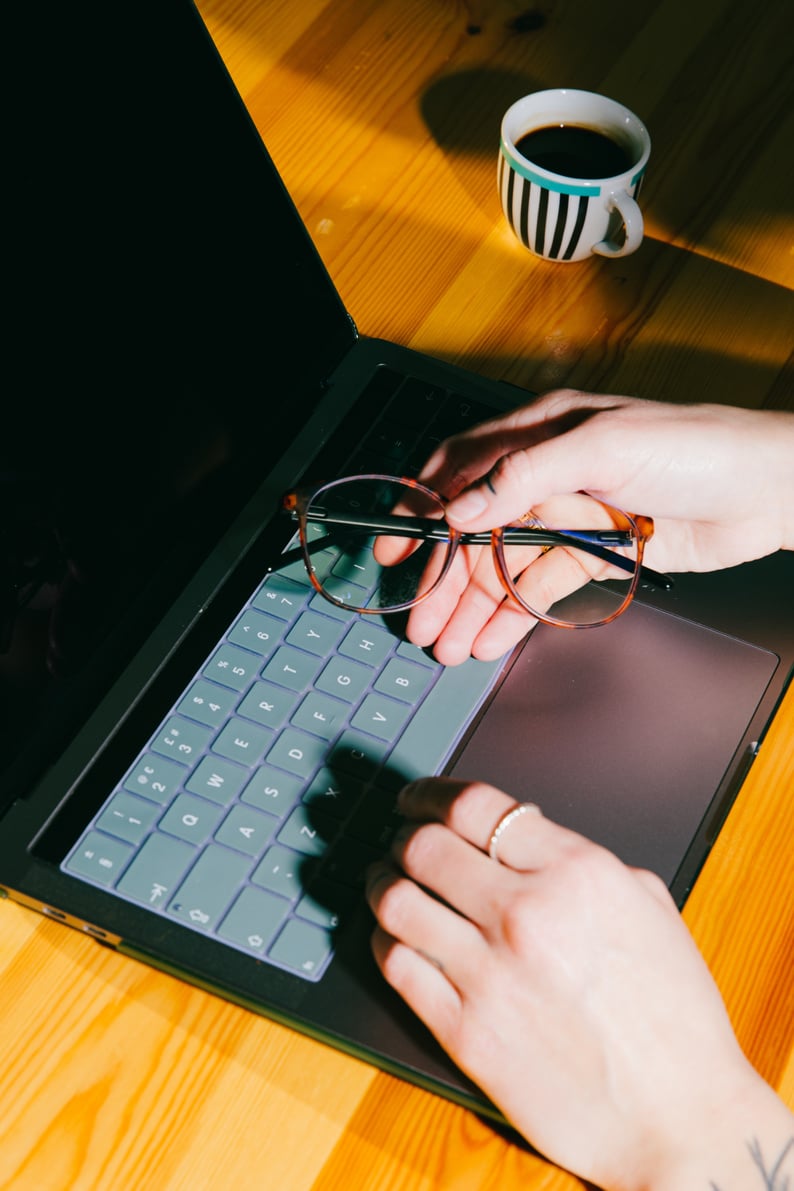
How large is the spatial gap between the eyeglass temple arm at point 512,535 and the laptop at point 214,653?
0.03 m

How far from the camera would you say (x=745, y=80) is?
2.93 ft

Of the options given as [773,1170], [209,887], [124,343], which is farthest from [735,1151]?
[124,343]

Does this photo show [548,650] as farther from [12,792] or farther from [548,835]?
[12,792]

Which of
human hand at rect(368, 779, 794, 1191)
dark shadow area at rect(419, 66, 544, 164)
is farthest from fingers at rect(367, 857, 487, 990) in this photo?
dark shadow area at rect(419, 66, 544, 164)

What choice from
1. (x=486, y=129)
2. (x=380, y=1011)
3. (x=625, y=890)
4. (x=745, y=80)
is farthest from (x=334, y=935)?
(x=745, y=80)

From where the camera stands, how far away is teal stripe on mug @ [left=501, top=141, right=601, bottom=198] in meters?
0.72

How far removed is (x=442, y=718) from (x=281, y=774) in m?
0.10

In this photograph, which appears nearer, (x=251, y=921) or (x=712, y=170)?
(x=251, y=921)

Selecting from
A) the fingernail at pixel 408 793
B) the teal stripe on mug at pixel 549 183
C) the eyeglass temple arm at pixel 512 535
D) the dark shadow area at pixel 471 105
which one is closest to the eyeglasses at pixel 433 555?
the eyeglass temple arm at pixel 512 535

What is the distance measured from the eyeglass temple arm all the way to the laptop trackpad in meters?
0.04

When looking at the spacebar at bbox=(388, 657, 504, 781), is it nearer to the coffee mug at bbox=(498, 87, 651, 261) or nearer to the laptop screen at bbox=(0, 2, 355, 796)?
the laptop screen at bbox=(0, 2, 355, 796)

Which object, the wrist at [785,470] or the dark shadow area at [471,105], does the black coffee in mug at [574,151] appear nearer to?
the dark shadow area at [471,105]

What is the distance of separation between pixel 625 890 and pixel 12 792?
1.11 ft

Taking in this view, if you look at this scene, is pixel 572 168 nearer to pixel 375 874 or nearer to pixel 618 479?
pixel 618 479
